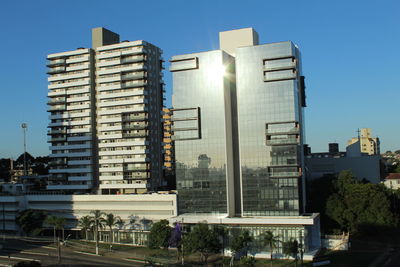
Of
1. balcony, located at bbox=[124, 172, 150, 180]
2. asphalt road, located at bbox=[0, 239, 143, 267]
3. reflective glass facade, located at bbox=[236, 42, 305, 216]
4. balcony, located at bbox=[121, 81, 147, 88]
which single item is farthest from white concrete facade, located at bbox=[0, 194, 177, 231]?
balcony, located at bbox=[121, 81, 147, 88]

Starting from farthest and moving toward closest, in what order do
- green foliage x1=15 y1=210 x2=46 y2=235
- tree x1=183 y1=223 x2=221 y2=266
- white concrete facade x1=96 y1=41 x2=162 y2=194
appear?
white concrete facade x1=96 y1=41 x2=162 y2=194 < green foliage x1=15 y1=210 x2=46 y2=235 < tree x1=183 y1=223 x2=221 y2=266

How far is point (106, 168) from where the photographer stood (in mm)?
129250

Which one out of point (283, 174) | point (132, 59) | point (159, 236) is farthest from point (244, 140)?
point (132, 59)

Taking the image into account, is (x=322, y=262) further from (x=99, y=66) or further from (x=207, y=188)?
(x=99, y=66)

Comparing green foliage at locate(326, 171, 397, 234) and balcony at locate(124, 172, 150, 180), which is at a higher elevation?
balcony at locate(124, 172, 150, 180)

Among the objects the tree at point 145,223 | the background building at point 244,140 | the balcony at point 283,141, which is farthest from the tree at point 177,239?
→ the balcony at point 283,141

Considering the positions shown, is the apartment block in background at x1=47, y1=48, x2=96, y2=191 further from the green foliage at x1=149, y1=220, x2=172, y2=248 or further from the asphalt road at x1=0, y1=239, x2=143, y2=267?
the green foliage at x1=149, y1=220, x2=172, y2=248

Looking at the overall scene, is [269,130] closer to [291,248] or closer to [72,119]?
[291,248]

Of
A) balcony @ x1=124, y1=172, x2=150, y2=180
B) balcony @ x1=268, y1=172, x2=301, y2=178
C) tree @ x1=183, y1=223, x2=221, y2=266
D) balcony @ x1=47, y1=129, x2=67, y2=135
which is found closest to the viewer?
tree @ x1=183, y1=223, x2=221, y2=266

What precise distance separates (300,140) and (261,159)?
10145mm

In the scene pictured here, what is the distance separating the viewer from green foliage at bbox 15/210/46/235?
117m

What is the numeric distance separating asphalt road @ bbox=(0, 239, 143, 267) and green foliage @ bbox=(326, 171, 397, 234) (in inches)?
1977

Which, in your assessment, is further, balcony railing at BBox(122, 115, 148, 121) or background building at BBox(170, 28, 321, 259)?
balcony railing at BBox(122, 115, 148, 121)

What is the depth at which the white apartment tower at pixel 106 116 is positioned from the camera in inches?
4980
